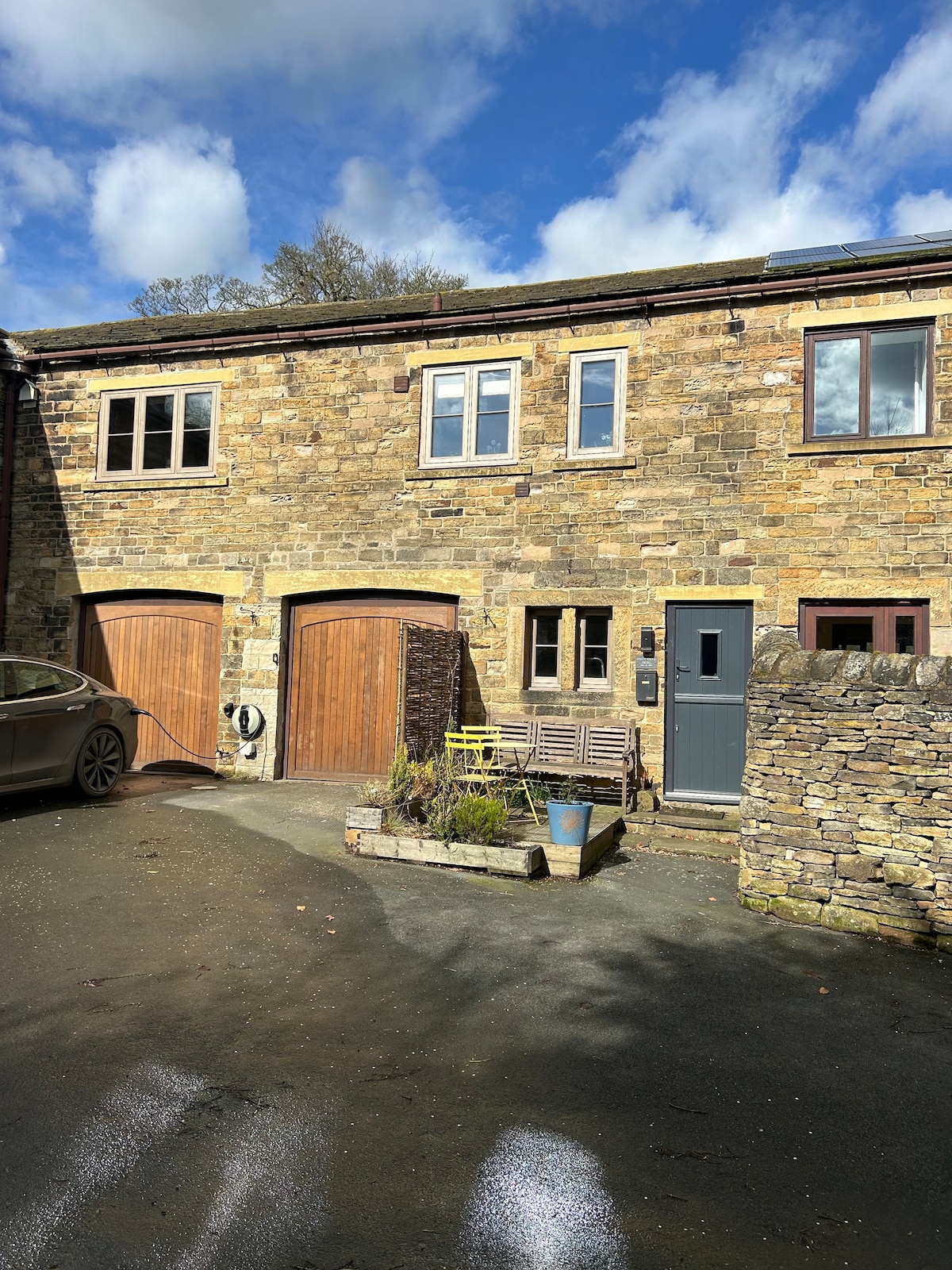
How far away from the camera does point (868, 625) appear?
9727 mm

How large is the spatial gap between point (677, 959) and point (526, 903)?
4.37 ft

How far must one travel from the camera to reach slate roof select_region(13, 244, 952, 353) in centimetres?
1020

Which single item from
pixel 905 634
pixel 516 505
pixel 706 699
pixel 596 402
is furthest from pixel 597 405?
pixel 905 634

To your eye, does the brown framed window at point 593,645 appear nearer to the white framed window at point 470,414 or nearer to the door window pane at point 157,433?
the white framed window at point 470,414

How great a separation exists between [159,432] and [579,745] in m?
7.30

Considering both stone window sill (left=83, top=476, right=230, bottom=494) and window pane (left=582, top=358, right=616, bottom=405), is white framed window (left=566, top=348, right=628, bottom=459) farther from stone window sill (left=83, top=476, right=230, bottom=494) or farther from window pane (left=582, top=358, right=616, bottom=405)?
stone window sill (left=83, top=476, right=230, bottom=494)

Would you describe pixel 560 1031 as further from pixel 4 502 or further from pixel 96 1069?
pixel 4 502

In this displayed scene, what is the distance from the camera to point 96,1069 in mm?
3660

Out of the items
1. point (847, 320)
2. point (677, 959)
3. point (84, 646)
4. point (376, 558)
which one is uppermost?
point (847, 320)

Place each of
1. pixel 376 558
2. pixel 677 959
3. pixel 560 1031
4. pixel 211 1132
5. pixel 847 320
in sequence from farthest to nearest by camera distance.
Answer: pixel 376 558, pixel 847 320, pixel 677 959, pixel 560 1031, pixel 211 1132

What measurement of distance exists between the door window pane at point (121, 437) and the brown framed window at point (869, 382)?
8957 mm

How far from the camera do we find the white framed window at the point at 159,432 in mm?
12289

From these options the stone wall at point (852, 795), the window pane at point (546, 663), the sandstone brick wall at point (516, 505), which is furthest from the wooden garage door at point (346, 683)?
the stone wall at point (852, 795)

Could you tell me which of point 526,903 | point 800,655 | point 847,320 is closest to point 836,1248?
point 526,903
